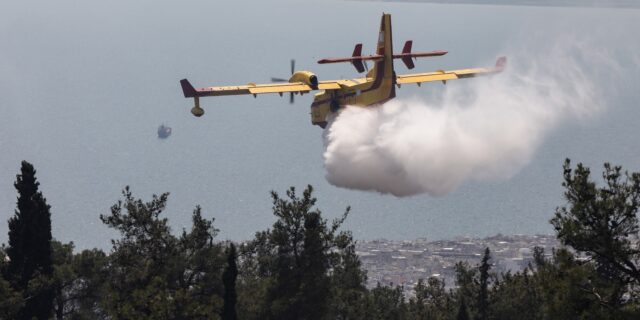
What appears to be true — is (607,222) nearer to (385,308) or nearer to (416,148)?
(416,148)

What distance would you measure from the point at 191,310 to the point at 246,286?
8.57 m

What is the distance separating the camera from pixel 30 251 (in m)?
48.8

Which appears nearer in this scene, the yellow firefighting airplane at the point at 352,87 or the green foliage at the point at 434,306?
the yellow firefighting airplane at the point at 352,87

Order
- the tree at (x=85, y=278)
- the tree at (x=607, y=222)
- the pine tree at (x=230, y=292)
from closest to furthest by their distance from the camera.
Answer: the tree at (x=607, y=222)
the pine tree at (x=230, y=292)
the tree at (x=85, y=278)

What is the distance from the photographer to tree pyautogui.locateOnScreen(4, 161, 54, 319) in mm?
48469

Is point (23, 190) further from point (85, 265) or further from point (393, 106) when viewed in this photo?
point (393, 106)

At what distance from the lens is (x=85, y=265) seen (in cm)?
5169

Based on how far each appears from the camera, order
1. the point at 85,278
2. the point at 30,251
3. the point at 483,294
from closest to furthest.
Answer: the point at 30,251, the point at 85,278, the point at 483,294

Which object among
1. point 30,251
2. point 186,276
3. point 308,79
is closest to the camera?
point 30,251

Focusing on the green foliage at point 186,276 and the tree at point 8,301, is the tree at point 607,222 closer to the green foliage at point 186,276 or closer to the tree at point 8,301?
the green foliage at point 186,276

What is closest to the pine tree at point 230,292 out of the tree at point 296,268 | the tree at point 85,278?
the tree at point 296,268

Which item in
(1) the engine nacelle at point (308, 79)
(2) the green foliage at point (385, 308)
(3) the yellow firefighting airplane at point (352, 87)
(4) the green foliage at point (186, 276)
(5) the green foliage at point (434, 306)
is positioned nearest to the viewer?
(4) the green foliage at point (186, 276)

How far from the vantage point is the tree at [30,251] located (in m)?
48.5

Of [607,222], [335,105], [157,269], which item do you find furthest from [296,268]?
[607,222]
